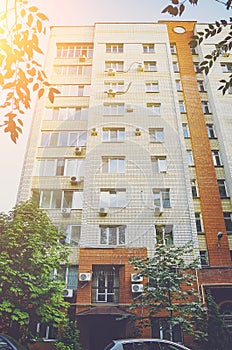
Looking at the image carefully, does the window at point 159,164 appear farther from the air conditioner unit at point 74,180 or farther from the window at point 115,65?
the window at point 115,65

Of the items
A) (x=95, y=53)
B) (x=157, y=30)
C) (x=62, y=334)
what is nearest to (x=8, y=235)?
(x=62, y=334)

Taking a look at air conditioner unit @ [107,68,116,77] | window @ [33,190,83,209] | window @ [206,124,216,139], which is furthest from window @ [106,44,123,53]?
window @ [33,190,83,209]

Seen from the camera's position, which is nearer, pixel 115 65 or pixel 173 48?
pixel 115 65

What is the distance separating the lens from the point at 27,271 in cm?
1001

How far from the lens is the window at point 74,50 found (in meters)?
22.6

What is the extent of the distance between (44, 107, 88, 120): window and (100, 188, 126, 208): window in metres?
5.85

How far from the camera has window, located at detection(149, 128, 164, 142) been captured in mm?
18347

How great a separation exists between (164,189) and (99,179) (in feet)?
12.5

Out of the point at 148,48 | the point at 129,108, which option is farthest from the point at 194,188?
the point at 148,48

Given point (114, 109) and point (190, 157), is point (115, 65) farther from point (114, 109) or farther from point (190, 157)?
point (190, 157)

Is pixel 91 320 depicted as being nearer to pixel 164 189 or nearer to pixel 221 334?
pixel 221 334

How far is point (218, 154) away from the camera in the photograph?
1844 cm

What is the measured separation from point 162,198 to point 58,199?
19.5 ft

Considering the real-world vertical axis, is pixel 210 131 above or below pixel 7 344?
above
